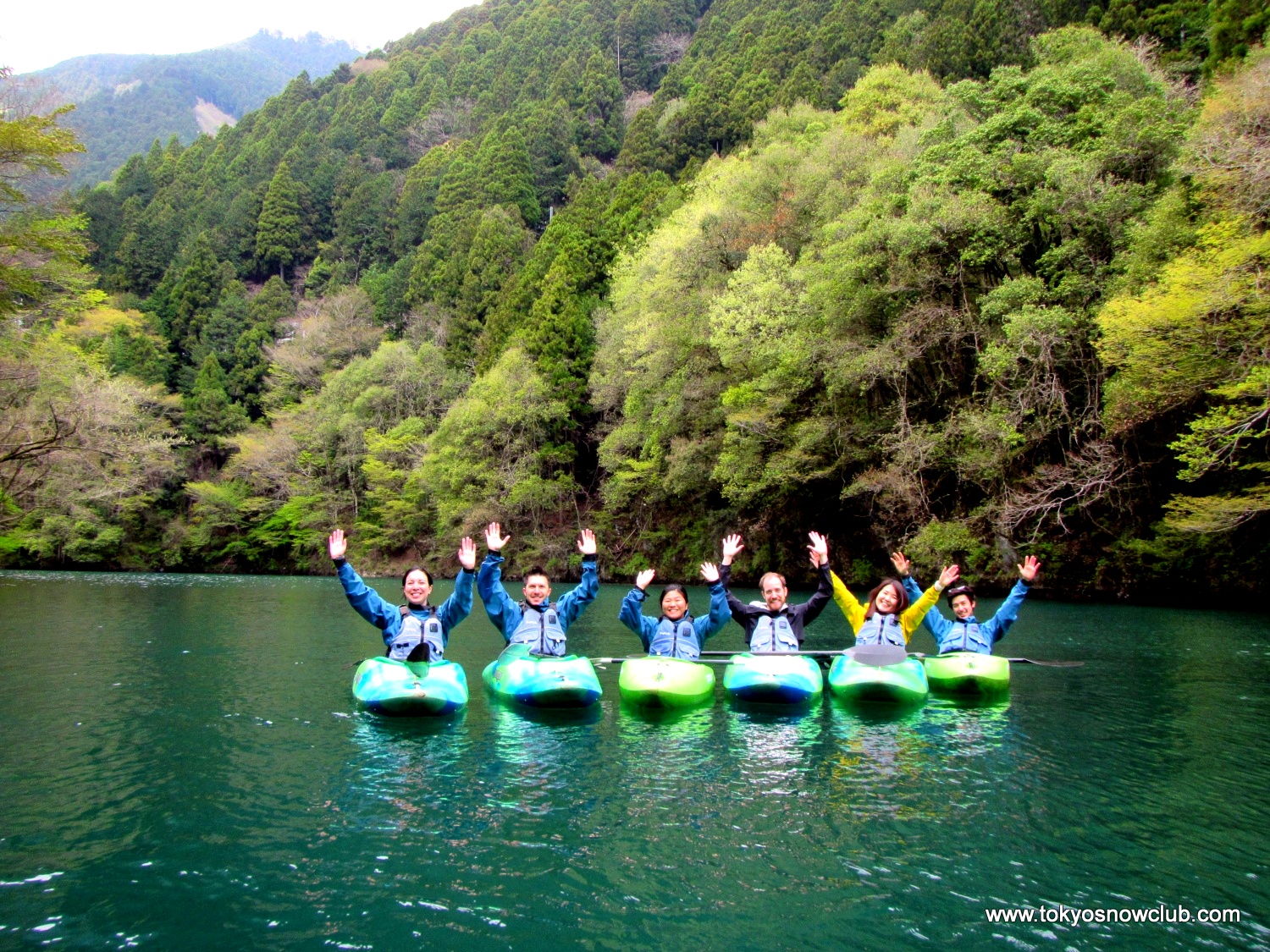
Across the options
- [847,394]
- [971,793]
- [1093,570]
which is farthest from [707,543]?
[971,793]

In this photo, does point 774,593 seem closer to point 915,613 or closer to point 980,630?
point 915,613

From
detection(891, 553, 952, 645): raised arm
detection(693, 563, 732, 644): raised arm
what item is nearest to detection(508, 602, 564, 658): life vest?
detection(693, 563, 732, 644): raised arm

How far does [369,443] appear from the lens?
133ft

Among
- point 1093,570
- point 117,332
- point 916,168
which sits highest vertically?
point 117,332

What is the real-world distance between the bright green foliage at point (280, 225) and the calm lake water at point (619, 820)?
63579 mm

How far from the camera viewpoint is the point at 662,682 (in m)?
8.40

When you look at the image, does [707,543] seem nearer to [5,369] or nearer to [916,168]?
[916,168]

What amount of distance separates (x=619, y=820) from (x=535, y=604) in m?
3.88

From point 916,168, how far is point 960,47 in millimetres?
16389

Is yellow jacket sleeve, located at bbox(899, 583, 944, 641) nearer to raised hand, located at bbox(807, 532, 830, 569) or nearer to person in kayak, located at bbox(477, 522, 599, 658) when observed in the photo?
raised hand, located at bbox(807, 532, 830, 569)

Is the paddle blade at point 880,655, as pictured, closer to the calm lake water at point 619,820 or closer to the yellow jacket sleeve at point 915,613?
the calm lake water at point 619,820

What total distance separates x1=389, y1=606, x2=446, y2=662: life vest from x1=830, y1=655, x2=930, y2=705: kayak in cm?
419

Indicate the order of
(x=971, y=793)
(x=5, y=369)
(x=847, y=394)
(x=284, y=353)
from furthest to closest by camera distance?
1. (x=284, y=353)
2. (x=847, y=394)
3. (x=5, y=369)
4. (x=971, y=793)

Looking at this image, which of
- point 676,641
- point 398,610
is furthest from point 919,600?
point 398,610
